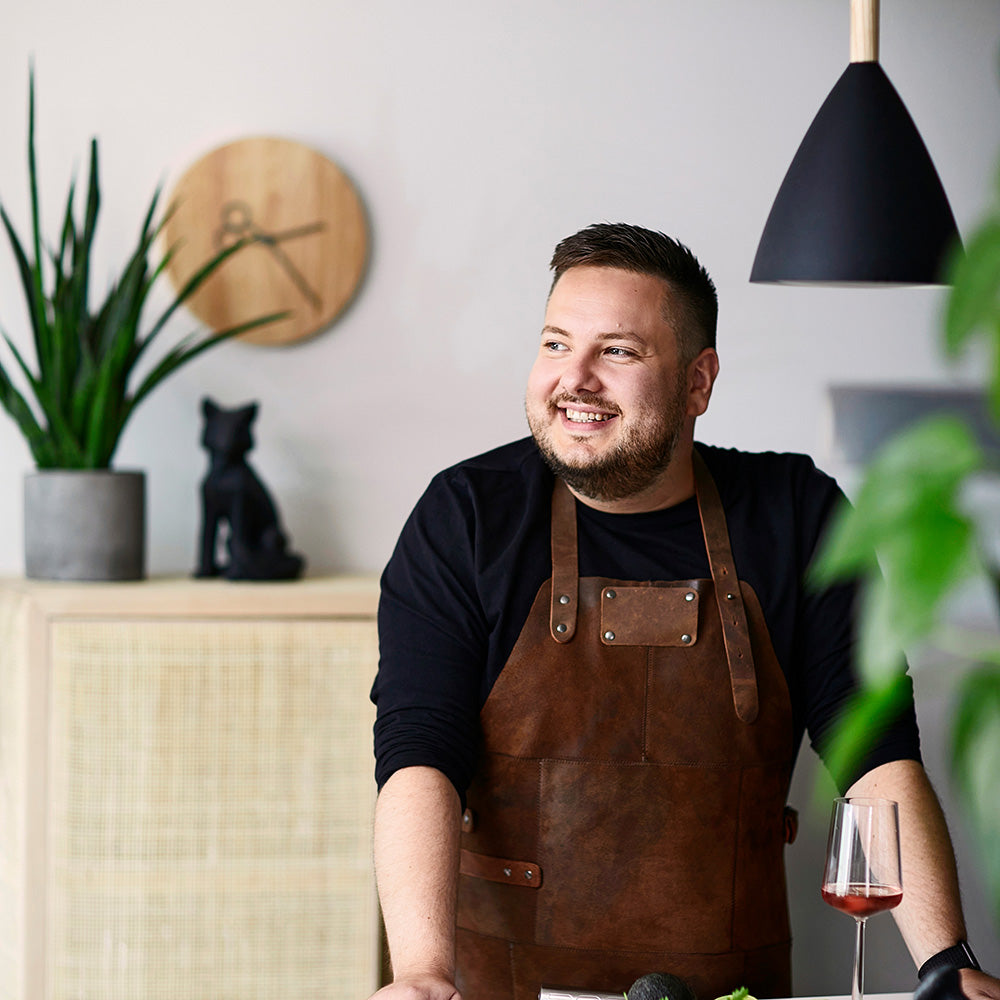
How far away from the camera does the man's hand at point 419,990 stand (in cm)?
140

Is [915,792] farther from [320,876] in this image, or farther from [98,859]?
[98,859]

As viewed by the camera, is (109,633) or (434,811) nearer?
(434,811)

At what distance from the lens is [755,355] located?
2857 mm

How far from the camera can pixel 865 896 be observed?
4.23 ft

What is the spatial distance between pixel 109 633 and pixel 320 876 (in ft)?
2.01

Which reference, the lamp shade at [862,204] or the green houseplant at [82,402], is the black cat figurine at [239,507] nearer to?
the green houseplant at [82,402]

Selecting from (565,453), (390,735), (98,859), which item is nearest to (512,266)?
(565,453)

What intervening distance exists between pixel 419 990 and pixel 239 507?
4.24 ft

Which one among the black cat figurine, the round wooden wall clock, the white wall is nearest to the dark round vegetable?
the black cat figurine

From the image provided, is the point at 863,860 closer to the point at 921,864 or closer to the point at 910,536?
the point at 921,864

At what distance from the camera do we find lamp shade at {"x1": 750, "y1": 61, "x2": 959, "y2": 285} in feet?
5.15

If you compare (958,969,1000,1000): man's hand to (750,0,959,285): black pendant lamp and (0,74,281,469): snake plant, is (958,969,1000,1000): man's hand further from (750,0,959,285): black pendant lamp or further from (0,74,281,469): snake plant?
(0,74,281,469): snake plant

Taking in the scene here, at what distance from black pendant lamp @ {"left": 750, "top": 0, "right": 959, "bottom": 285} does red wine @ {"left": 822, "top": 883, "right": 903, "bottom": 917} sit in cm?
74

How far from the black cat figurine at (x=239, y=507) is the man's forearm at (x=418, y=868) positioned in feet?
2.86
